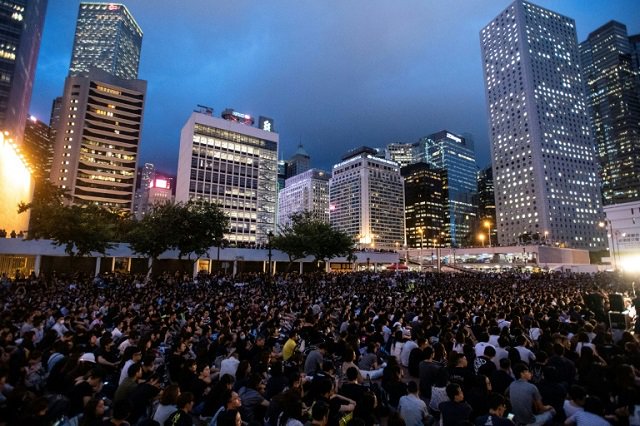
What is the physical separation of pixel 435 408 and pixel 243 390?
3.75 metres

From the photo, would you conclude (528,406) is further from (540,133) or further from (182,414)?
(540,133)

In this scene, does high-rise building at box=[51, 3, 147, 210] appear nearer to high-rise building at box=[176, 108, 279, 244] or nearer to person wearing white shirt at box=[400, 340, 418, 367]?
high-rise building at box=[176, 108, 279, 244]

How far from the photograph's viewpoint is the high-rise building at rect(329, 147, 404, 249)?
187500 millimetres

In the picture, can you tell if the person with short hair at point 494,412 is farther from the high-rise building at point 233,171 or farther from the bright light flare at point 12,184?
the high-rise building at point 233,171

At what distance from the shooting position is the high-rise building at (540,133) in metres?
141

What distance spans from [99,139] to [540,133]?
16849 centimetres

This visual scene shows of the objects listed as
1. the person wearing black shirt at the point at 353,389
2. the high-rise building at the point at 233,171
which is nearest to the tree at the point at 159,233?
the person wearing black shirt at the point at 353,389

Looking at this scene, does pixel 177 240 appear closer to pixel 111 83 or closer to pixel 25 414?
pixel 25 414

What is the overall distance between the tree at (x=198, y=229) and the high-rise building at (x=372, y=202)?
14715 centimetres

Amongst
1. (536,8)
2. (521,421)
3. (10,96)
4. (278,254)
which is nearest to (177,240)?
(278,254)

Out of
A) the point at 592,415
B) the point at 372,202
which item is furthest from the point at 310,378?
the point at 372,202

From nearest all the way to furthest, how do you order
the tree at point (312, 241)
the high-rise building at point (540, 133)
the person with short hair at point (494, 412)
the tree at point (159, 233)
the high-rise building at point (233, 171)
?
the person with short hair at point (494, 412) → the tree at point (159, 233) → the tree at point (312, 241) → the high-rise building at point (233, 171) → the high-rise building at point (540, 133)

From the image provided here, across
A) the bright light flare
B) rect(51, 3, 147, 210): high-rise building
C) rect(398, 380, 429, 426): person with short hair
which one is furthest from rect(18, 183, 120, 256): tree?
rect(51, 3, 147, 210): high-rise building

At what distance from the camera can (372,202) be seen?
188250 millimetres
